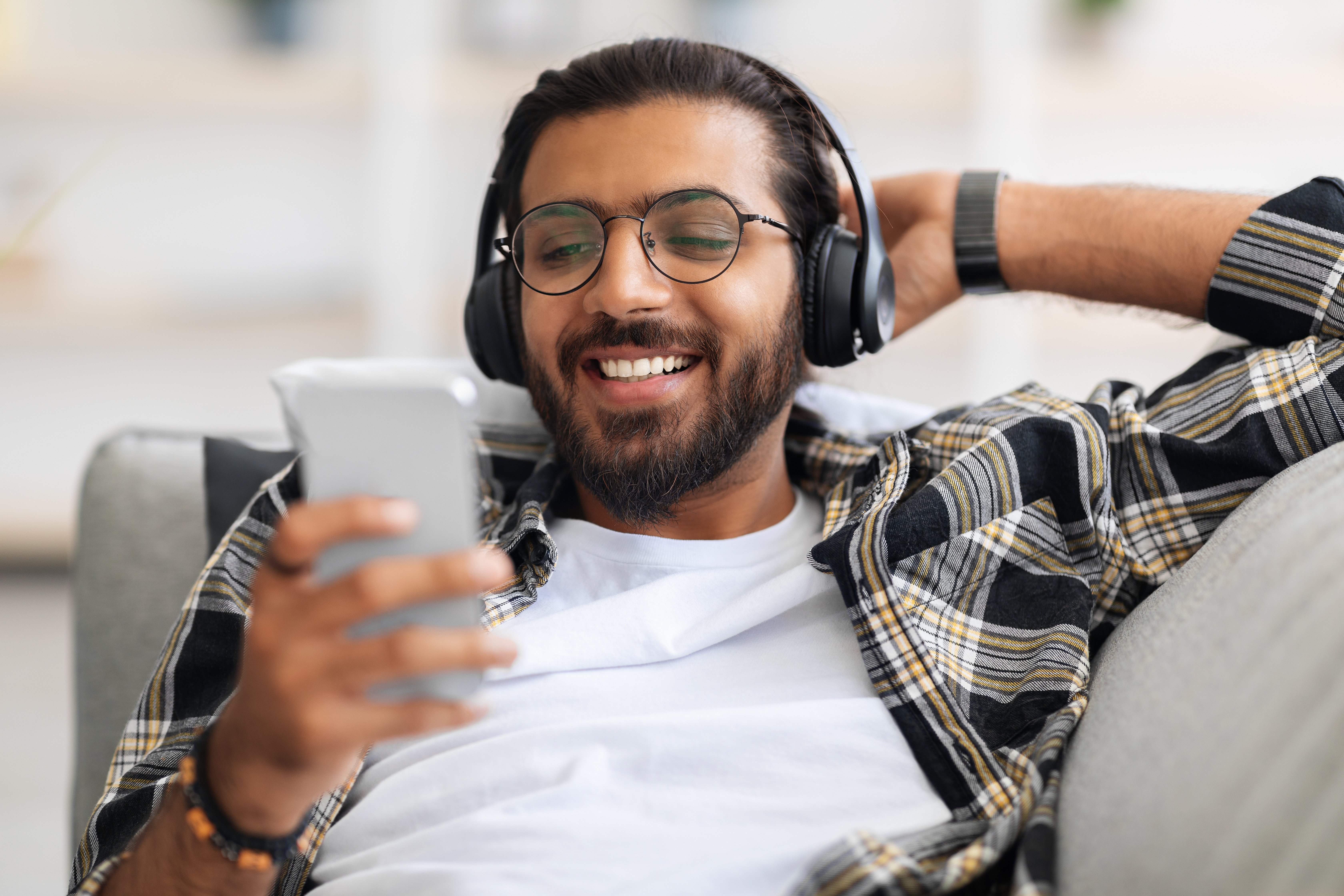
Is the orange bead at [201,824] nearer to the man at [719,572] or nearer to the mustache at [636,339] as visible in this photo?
the man at [719,572]

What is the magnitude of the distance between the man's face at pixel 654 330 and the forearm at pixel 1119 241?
343mm

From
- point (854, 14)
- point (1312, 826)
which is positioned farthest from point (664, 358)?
point (854, 14)

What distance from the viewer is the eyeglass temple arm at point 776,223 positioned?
3.84 feet

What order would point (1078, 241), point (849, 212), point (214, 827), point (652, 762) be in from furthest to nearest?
1. point (849, 212)
2. point (1078, 241)
3. point (652, 762)
4. point (214, 827)

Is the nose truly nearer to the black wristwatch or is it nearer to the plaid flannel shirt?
the plaid flannel shirt

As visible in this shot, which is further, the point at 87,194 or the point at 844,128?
the point at 87,194

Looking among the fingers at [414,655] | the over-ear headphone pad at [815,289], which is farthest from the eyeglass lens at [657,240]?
the fingers at [414,655]

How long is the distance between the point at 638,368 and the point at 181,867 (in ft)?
2.12

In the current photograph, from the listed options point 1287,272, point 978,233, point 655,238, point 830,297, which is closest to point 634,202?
point 655,238

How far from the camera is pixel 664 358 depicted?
3.78 ft

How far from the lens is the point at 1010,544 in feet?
3.49

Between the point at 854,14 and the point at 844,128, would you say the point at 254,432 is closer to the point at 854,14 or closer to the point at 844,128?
the point at 844,128

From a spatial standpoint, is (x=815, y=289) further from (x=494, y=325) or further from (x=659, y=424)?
(x=494, y=325)

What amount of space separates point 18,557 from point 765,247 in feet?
10.2
